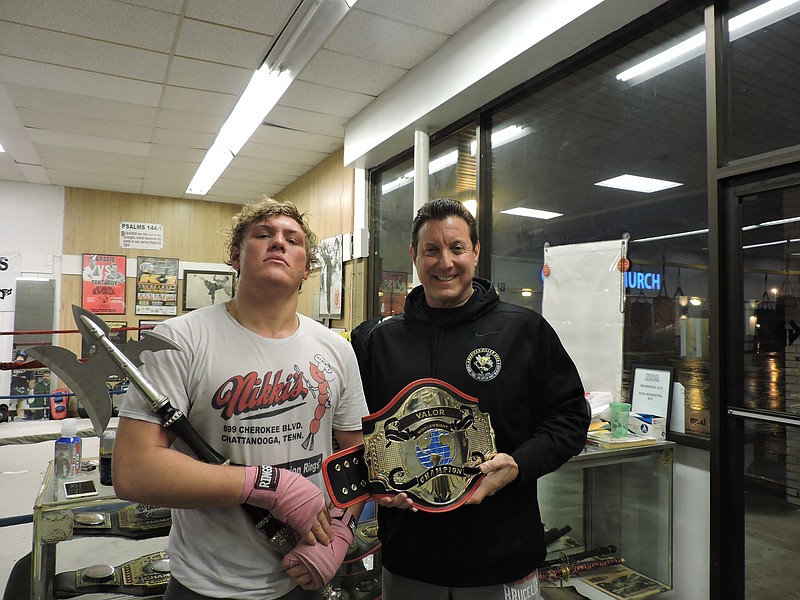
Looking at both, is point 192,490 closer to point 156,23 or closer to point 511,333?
point 511,333

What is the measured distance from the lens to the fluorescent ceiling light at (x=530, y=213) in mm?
2983

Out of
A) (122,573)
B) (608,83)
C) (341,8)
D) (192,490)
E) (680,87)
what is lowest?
(122,573)

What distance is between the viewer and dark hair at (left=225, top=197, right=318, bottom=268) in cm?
134

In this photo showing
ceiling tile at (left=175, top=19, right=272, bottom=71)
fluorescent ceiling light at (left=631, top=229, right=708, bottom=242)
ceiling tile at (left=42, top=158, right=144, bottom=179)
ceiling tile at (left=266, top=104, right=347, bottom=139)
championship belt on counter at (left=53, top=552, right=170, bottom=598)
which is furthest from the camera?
ceiling tile at (left=42, top=158, right=144, bottom=179)

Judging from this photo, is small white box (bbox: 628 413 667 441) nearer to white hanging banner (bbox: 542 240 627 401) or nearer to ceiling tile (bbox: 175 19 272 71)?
white hanging banner (bbox: 542 240 627 401)

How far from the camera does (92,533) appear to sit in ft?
6.50

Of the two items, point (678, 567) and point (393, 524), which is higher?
point (393, 524)

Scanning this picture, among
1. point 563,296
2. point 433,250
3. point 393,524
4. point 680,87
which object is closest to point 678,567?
point 563,296

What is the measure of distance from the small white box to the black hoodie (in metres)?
1.09

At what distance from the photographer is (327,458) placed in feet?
3.87

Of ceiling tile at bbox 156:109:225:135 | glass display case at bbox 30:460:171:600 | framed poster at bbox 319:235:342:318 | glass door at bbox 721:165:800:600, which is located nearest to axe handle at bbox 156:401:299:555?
glass display case at bbox 30:460:171:600

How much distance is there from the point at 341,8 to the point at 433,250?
1961 millimetres

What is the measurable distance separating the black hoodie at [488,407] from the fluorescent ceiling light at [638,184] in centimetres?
130

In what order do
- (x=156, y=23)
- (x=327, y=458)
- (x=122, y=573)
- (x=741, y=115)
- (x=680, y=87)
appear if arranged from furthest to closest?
(x=156, y=23), (x=680, y=87), (x=122, y=573), (x=741, y=115), (x=327, y=458)
